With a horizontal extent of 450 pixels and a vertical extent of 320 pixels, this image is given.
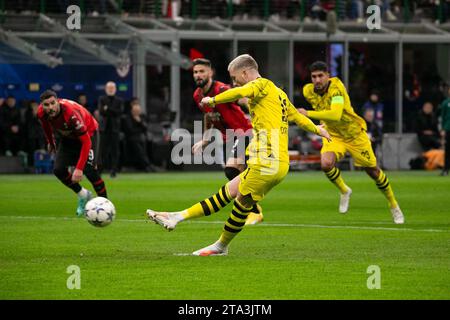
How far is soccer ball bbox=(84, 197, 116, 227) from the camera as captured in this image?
45.9 ft

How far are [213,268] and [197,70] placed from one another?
14.5 feet

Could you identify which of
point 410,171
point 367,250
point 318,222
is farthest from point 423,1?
point 367,250

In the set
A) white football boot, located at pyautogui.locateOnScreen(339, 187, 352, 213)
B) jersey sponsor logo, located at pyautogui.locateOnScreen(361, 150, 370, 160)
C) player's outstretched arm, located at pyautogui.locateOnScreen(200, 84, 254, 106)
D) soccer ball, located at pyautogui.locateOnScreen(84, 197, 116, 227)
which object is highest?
player's outstretched arm, located at pyautogui.locateOnScreen(200, 84, 254, 106)

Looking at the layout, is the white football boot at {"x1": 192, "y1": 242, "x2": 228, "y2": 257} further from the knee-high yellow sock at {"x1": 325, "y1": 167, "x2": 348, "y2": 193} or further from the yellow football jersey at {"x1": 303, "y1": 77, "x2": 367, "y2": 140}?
the knee-high yellow sock at {"x1": 325, "y1": 167, "x2": 348, "y2": 193}

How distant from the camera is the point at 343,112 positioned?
749 inches

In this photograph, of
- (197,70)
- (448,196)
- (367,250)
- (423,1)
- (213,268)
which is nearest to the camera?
(213,268)

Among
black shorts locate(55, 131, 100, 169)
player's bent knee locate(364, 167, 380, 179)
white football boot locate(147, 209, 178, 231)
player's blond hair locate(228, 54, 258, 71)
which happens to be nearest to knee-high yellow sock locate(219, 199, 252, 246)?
white football boot locate(147, 209, 178, 231)

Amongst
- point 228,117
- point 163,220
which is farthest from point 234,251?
point 228,117

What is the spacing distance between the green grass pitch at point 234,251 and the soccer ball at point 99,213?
0.37m

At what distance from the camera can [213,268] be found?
11.9 meters

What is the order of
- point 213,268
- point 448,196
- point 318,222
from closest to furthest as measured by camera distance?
point 213,268 → point 318,222 → point 448,196

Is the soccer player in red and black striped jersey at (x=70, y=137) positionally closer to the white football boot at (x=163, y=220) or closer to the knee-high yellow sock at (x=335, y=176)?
the knee-high yellow sock at (x=335, y=176)

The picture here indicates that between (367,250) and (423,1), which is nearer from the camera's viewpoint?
(367,250)
